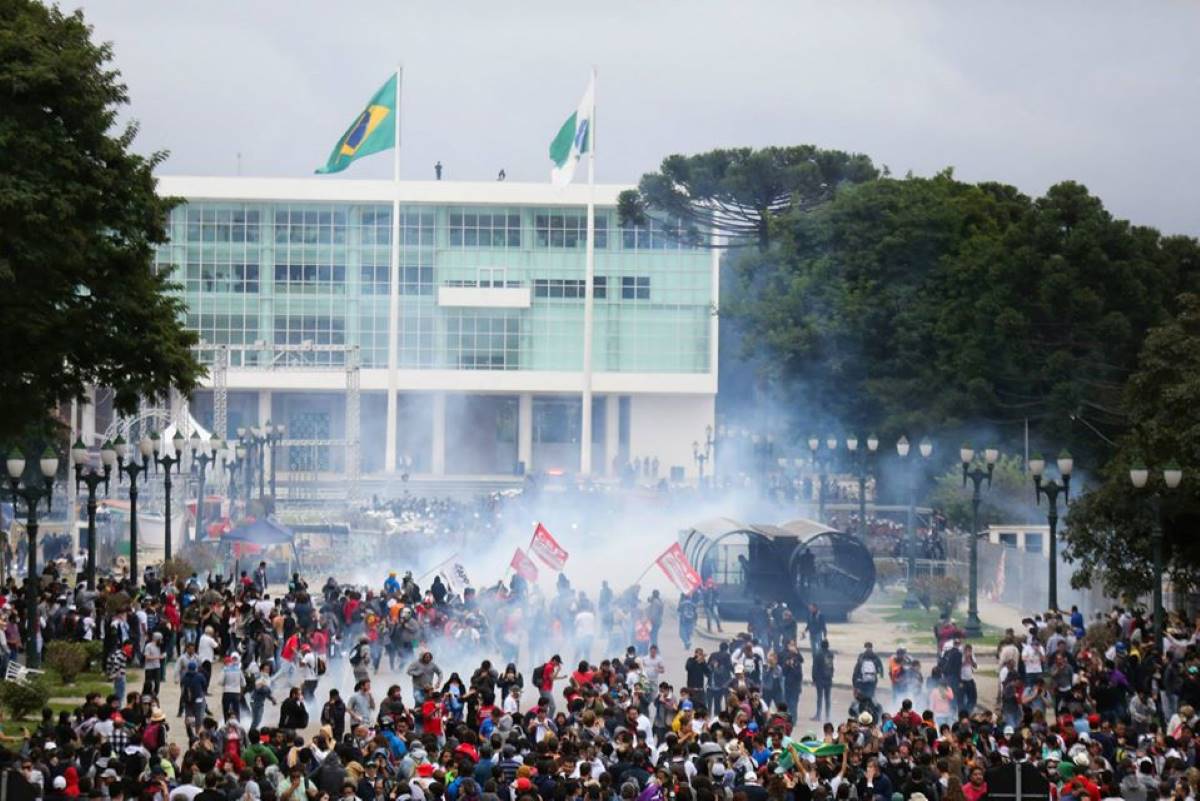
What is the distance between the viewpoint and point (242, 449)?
64875 millimetres

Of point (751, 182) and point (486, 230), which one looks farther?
point (486, 230)

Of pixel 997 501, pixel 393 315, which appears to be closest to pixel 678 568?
pixel 997 501

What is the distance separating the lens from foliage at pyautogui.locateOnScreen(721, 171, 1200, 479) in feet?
205

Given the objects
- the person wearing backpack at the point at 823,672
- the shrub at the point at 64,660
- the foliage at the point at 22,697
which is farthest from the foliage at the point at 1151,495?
the foliage at the point at 22,697

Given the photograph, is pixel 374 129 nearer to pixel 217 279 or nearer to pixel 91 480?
pixel 217 279

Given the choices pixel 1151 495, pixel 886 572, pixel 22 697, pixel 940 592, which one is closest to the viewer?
pixel 22 697

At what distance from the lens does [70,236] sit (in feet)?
106

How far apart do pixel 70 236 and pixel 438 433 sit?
69.9m

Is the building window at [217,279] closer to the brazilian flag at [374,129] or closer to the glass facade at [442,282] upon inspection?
the glass facade at [442,282]

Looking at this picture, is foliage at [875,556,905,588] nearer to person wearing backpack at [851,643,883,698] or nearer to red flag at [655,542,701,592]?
red flag at [655,542,701,592]

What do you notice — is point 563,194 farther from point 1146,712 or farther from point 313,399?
point 1146,712

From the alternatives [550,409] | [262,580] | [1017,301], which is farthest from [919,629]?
[550,409]

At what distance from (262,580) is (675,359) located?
5981 cm

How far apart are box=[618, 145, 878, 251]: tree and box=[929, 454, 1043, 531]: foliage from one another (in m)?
19.8
